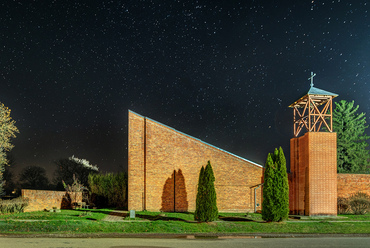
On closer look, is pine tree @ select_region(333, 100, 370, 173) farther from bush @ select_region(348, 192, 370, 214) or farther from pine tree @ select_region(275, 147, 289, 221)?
pine tree @ select_region(275, 147, 289, 221)

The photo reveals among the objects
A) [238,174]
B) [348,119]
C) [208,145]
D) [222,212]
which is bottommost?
[222,212]

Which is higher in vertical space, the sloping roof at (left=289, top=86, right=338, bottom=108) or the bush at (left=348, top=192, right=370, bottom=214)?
the sloping roof at (left=289, top=86, right=338, bottom=108)

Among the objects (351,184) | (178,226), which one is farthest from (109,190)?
(351,184)

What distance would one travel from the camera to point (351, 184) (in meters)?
22.5

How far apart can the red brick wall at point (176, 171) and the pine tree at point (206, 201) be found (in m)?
4.43

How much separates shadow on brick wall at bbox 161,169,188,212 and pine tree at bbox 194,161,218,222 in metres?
4.40

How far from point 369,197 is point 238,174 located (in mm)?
9201

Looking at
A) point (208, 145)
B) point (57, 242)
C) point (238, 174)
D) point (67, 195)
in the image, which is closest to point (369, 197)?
point (238, 174)

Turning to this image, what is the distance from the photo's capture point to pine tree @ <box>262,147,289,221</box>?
17766mm

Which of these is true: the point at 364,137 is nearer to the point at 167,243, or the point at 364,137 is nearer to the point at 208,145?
the point at 208,145

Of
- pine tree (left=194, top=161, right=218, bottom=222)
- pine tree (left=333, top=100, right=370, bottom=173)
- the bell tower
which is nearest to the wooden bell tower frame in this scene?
the bell tower

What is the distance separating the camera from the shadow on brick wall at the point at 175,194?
22.3 meters

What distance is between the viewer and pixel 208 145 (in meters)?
22.9

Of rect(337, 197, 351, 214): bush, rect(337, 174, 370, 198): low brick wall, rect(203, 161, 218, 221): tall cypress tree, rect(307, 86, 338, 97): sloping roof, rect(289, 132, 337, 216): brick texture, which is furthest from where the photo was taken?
rect(337, 174, 370, 198): low brick wall
